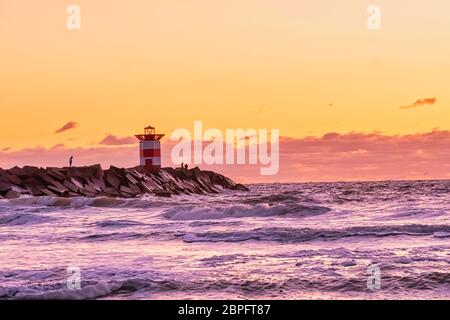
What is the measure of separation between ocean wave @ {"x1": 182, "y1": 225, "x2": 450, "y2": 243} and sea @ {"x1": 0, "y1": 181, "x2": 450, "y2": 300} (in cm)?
2

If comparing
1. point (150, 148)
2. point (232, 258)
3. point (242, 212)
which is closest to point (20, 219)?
point (242, 212)

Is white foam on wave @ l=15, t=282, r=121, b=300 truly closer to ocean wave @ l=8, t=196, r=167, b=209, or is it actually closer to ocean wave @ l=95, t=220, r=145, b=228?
ocean wave @ l=95, t=220, r=145, b=228

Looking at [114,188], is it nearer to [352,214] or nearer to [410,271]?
[352,214]

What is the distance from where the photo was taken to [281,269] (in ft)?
29.9

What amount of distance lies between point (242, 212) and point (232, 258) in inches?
419

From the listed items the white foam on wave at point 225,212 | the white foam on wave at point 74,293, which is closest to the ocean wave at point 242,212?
the white foam on wave at point 225,212

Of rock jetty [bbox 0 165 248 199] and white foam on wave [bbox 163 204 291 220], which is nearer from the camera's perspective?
white foam on wave [bbox 163 204 291 220]

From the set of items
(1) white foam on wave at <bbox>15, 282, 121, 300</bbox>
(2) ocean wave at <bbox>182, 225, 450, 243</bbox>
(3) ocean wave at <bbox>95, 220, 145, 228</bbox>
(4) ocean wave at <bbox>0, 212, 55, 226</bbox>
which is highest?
(1) white foam on wave at <bbox>15, 282, 121, 300</bbox>

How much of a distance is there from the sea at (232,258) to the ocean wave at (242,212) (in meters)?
0.94

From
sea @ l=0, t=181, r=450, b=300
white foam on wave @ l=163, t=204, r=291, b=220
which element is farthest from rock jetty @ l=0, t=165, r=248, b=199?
sea @ l=0, t=181, r=450, b=300

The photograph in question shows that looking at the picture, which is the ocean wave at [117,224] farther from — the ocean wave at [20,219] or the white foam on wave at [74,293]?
the white foam on wave at [74,293]

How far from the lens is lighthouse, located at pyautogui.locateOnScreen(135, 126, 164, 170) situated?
133 ft
